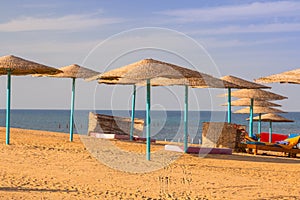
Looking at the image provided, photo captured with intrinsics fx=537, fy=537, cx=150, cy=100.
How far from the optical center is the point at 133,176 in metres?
8.29

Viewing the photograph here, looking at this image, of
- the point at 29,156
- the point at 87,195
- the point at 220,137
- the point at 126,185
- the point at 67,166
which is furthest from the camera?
the point at 220,137

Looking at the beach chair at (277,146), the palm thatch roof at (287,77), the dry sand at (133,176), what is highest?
the palm thatch roof at (287,77)

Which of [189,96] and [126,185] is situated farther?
[189,96]

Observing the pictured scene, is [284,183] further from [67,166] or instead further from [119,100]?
[119,100]

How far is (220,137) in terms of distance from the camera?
13414 mm

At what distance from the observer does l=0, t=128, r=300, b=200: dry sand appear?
691 cm

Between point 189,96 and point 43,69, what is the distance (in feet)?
10.8

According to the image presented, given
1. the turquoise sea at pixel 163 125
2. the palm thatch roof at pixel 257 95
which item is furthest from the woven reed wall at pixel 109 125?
the palm thatch roof at pixel 257 95

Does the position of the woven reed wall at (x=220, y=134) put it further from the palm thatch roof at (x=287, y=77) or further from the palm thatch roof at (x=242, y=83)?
the palm thatch roof at (x=287, y=77)

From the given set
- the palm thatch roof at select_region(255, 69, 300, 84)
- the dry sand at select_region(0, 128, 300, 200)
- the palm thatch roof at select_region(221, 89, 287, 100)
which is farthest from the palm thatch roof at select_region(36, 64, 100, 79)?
the palm thatch roof at select_region(255, 69, 300, 84)

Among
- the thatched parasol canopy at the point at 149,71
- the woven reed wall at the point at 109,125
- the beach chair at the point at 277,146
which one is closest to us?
the thatched parasol canopy at the point at 149,71

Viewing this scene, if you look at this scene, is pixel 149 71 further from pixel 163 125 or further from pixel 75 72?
pixel 163 125

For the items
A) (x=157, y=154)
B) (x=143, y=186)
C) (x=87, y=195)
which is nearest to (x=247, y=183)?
(x=143, y=186)

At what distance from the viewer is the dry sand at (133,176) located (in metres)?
→ 6.91
